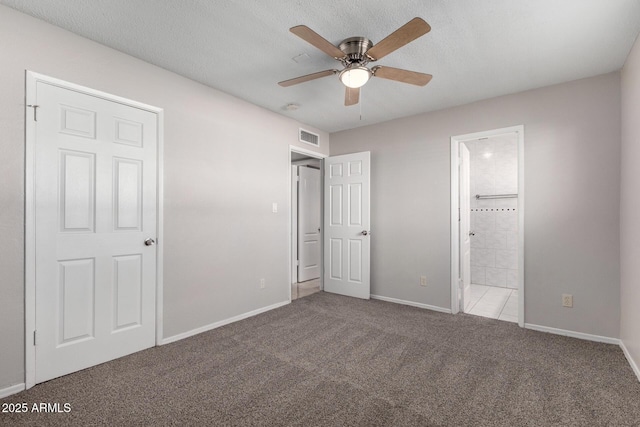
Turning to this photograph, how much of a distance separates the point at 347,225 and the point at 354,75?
2613 mm

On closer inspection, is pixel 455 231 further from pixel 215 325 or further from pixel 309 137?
pixel 215 325

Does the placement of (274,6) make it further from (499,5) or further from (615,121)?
(615,121)

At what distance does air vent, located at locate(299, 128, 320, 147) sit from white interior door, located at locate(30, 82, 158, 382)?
81.0 inches

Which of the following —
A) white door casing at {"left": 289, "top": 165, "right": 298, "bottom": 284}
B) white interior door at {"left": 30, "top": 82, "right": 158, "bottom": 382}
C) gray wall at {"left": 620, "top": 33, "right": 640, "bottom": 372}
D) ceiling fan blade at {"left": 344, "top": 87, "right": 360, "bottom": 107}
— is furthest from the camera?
white door casing at {"left": 289, "top": 165, "right": 298, "bottom": 284}

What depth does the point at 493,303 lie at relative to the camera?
13.6 ft

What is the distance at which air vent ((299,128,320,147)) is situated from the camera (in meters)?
4.38

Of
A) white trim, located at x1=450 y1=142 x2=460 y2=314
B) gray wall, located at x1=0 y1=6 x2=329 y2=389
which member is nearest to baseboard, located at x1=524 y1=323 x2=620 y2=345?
white trim, located at x1=450 y1=142 x2=460 y2=314

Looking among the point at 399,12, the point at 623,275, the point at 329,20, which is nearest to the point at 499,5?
the point at 399,12

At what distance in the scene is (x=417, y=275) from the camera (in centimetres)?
402

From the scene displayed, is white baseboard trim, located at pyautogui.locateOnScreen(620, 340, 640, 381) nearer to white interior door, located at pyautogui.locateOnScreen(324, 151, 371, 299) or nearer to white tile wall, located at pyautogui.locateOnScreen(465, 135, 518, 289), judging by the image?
white tile wall, located at pyautogui.locateOnScreen(465, 135, 518, 289)

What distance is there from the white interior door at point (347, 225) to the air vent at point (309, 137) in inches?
12.8

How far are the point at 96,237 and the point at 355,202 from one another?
10.2 feet

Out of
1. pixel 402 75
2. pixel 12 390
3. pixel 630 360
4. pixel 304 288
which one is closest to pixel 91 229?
pixel 12 390

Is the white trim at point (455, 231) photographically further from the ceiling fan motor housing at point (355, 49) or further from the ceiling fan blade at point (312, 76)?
the ceiling fan blade at point (312, 76)
